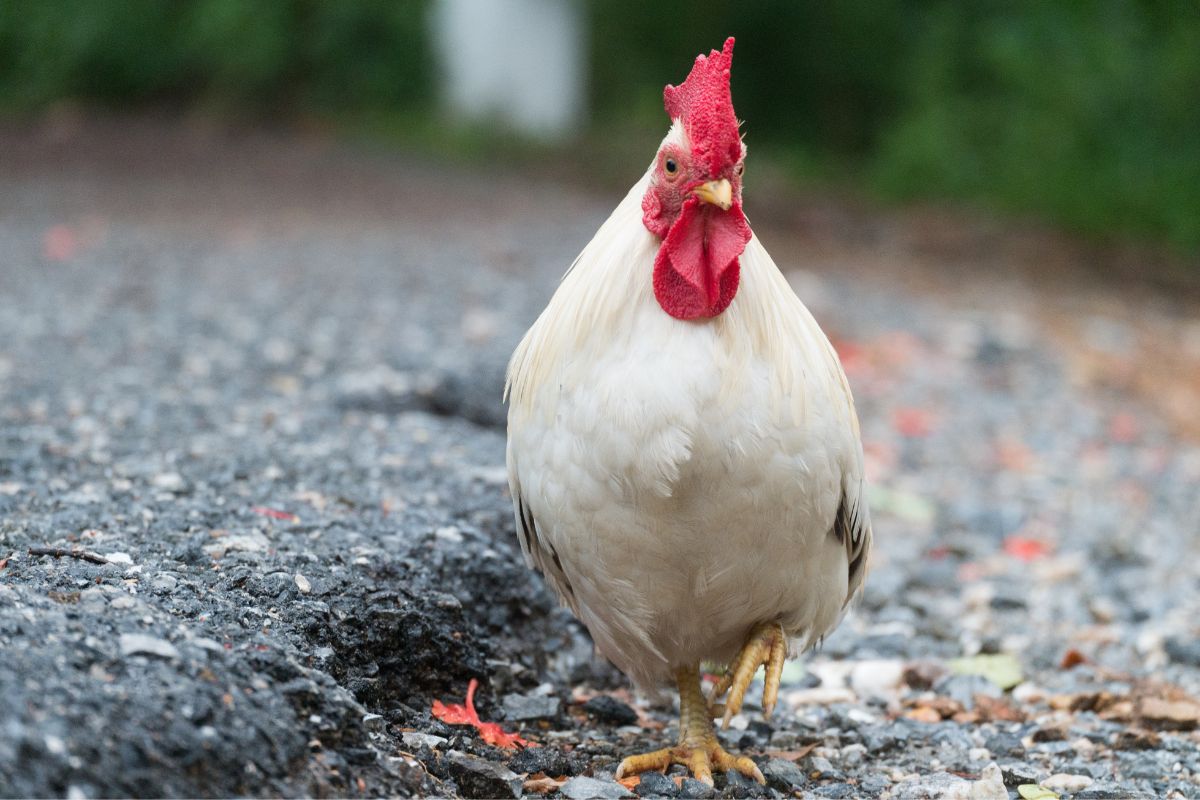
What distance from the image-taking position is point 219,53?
17781 mm

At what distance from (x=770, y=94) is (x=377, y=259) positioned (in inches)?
425

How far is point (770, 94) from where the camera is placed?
64.5 ft

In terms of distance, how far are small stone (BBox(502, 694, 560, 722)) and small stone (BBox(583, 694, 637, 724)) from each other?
0.51ft

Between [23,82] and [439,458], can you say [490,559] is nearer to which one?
[439,458]

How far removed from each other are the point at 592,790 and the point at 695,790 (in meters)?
0.28

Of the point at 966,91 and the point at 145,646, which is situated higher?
the point at 966,91

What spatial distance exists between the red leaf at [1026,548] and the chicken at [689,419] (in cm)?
297

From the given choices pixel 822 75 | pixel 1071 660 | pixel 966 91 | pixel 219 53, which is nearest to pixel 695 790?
pixel 1071 660

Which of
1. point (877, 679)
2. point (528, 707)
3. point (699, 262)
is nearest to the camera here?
point (699, 262)

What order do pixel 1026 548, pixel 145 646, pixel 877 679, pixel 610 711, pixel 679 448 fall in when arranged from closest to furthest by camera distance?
1. pixel 145 646
2. pixel 679 448
3. pixel 610 711
4. pixel 877 679
5. pixel 1026 548

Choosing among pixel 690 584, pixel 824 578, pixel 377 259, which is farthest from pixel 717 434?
pixel 377 259

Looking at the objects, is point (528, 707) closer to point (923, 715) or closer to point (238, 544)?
point (238, 544)

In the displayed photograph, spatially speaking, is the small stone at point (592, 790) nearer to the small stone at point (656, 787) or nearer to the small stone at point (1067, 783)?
the small stone at point (656, 787)

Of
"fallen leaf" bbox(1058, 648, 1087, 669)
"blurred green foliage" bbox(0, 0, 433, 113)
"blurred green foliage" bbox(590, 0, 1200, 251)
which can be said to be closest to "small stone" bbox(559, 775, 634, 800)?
"fallen leaf" bbox(1058, 648, 1087, 669)
